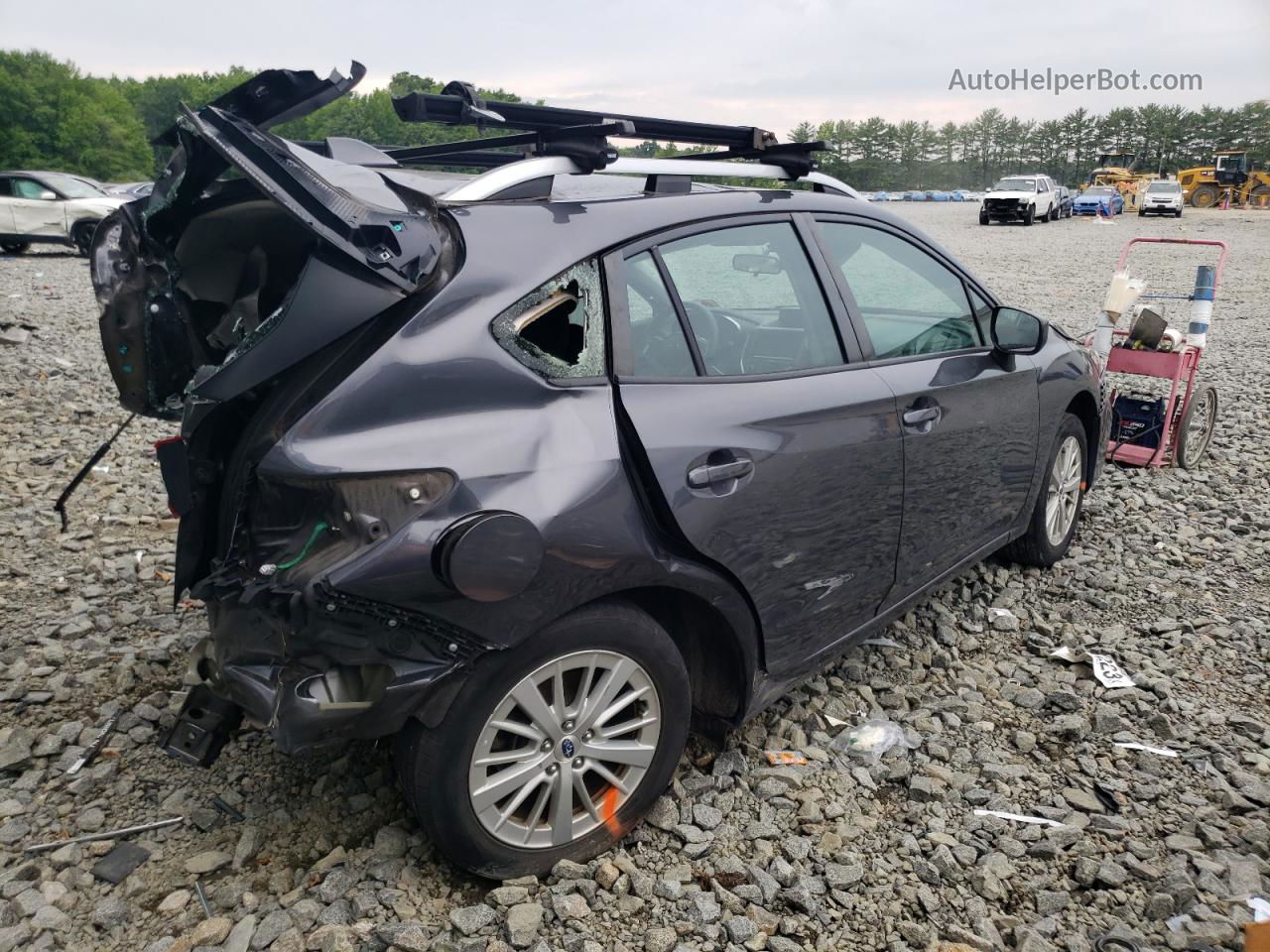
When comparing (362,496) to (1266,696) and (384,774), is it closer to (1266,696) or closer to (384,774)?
(384,774)

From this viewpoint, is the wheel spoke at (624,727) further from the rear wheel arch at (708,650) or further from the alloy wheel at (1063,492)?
the alloy wheel at (1063,492)

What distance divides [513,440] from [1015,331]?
2.49m

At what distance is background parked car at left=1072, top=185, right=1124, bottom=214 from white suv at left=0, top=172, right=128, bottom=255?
38154mm

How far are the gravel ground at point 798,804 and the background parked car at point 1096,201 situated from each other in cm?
4302

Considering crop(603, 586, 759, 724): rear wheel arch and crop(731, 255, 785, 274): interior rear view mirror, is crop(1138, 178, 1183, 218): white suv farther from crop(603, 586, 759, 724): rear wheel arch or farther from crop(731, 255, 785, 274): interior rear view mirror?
crop(603, 586, 759, 724): rear wheel arch

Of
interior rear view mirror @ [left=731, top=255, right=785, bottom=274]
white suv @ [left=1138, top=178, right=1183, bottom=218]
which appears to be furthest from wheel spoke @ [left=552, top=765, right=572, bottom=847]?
white suv @ [left=1138, top=178, right=1183, bottom=218]

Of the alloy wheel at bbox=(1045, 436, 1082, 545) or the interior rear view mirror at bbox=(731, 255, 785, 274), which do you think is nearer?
the interior rear view mirror at bbox=(731, 255, 785, 274)

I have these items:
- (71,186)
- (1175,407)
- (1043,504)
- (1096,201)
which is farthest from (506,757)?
(1096,201)

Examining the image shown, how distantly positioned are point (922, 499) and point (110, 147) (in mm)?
84992

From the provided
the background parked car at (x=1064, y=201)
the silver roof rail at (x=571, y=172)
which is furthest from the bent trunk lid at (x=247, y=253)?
the background parked car at (x=1064, y=201)

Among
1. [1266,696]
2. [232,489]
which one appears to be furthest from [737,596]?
[1266,696]

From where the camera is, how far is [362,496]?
2195mm

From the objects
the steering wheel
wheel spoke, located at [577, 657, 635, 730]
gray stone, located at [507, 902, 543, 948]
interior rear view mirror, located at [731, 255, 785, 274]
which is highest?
interior rear view mirror, located at [731, 255, 785, 274]

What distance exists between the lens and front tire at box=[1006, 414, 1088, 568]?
15.1ft
